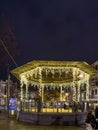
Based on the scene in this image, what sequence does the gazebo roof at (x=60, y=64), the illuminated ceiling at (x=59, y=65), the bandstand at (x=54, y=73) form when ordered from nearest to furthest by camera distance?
the gazebo roof at (x=60, y=64) → the illuminated ceiling at (x=59, y=65) → the bandstand at (x=54, y=73)

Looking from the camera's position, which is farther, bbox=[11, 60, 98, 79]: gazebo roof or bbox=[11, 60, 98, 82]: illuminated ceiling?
bbox=[11, 60, 98, 82]: illuminated ceiling

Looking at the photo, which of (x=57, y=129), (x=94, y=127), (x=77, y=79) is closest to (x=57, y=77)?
(x=77, y=79)

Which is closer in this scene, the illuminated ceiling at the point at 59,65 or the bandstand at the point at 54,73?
the illuminated ceiling at the point at 59,65

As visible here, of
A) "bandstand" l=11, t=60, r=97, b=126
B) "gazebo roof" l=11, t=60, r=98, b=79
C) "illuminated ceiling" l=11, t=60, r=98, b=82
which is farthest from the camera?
"bandstand" l=11, t=60, r=97, b=126

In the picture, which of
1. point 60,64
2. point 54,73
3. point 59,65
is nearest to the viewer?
point 60,64

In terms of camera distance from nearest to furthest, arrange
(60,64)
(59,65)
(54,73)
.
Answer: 1. (60,64)
2. (59,65)
3. (54,73)

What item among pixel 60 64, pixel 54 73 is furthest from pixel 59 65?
pixel 54 73

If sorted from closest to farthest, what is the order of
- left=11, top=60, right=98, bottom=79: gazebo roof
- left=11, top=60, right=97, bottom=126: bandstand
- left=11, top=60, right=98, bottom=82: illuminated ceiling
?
left=11, top=60, right=98, bottom=79: gazebo roof
left=11, top=60, right=98, bottom=82: illuminated ceiling
left=11, top=60, right=97, bottom=126: bandstand

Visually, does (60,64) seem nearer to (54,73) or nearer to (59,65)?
(59,65)

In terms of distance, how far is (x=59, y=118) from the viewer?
26.4 metres

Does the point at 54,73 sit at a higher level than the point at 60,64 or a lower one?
lower

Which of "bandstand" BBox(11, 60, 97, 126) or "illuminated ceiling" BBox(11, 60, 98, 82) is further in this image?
"bandstand" BBox(11, 60, 97, 126)

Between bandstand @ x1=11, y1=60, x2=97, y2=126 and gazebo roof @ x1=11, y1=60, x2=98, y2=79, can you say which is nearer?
gazebo roof @ x1=11, y1=60, x2=98, y2=79

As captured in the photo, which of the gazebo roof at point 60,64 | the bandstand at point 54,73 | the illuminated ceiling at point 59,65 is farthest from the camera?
the bandstand at point 54,73
